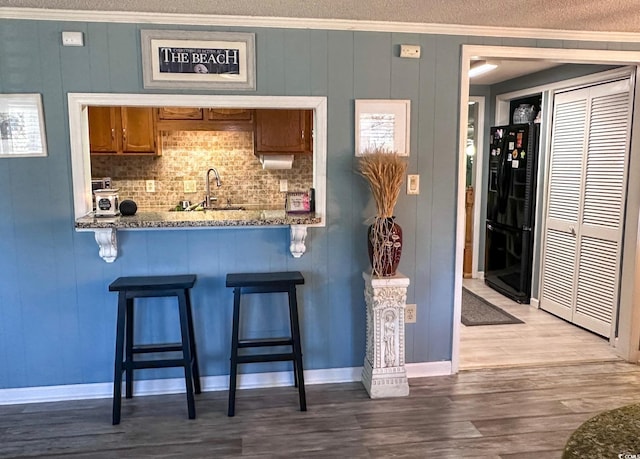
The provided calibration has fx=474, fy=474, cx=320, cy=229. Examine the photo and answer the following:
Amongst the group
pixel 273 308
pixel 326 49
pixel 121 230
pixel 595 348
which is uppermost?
pixel 326 49

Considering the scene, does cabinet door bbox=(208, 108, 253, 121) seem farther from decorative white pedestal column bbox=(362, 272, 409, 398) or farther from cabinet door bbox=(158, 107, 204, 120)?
decorative white pedestal column bbox=(362, 272, 409, 398)

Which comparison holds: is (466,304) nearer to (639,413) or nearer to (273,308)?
(273,308)

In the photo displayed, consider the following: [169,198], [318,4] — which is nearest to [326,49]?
[318,4]

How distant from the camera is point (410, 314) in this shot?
316 cm

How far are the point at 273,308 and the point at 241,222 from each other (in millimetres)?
649

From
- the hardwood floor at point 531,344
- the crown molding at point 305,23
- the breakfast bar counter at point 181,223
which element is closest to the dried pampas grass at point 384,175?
the breakfast bar counter at point 181,223

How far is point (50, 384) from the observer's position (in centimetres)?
288

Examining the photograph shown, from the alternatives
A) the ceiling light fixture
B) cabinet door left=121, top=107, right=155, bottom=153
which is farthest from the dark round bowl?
the ceiling light fixture

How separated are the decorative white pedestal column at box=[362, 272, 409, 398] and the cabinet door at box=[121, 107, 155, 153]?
2.54 m

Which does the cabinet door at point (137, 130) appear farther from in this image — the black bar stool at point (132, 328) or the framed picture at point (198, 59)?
the black bar stool at point (132, 328)

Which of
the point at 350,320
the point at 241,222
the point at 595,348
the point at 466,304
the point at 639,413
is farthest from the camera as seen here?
the point at 466,304

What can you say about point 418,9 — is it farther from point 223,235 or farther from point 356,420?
point 356,420

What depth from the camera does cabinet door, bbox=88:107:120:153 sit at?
419 cm

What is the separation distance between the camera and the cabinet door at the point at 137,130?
13.9ft
